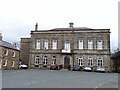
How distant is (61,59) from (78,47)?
503cm

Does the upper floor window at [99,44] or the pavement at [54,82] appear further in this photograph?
the upper floor window at [99,44]

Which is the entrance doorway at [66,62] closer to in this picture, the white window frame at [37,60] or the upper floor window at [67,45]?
the upper floor window at [67,45]

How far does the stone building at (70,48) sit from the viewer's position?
5616 centimetres

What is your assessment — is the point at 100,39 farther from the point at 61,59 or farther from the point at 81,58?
the point at 61,59

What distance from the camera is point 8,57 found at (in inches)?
2035

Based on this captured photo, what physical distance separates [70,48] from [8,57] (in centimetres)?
1519

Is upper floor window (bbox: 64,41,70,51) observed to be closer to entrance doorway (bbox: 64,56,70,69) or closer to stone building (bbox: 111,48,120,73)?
entrance doorway (bbox: 64,56,70,69)

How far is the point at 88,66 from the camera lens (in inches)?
2205

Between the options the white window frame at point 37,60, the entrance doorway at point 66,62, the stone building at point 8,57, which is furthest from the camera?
the white window frame at point 37,60

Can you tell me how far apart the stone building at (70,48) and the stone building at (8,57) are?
5.11m

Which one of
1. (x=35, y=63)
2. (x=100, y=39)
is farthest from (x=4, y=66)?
(x=100, y=39)

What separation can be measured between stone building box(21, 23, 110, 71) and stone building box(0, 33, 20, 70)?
511 centimetres

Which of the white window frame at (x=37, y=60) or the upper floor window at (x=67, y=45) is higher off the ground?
the upper floor window at (x=67, y=45)

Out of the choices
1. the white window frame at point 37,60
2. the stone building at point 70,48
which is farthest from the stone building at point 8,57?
the stone building at point 70,48
